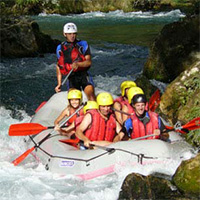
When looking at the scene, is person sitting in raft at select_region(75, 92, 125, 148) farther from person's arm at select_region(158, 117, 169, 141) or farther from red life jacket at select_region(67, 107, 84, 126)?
person's arm at select_region(158, 117, 169, 141)

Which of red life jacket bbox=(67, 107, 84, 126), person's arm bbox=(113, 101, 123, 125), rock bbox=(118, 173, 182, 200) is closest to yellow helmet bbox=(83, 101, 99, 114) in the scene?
red life jacket bbox=(67, 107, 84, 126)

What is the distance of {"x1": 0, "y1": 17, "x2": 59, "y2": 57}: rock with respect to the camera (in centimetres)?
1305

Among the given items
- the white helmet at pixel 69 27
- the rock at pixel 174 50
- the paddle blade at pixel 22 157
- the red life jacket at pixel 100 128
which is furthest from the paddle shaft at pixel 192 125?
the rock at pixel 174 50

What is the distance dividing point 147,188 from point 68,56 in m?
3.19

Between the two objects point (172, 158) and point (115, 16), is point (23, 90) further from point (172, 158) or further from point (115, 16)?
point (115, 16)

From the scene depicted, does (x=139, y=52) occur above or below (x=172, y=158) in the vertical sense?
below

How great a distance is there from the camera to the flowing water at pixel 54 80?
5289 mm

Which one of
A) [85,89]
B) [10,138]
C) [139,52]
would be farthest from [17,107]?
[139,52]

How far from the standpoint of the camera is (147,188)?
4562mm

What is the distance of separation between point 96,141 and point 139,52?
9.42 m

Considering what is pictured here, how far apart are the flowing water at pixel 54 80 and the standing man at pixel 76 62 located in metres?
1.37

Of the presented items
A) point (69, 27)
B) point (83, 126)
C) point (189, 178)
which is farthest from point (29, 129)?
point (189, 178)

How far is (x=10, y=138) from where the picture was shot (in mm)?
7449

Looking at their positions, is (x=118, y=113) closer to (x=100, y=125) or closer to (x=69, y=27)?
(x=100, y=125)
